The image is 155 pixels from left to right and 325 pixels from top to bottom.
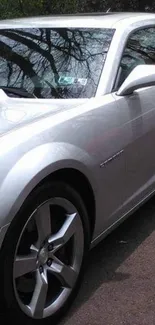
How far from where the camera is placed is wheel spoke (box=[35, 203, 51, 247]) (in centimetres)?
259

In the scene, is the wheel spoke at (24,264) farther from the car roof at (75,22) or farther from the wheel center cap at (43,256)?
the car roof at (75,22)

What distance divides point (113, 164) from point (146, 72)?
671mm

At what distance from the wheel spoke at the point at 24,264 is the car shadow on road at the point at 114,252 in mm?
463

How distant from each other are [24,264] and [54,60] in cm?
156

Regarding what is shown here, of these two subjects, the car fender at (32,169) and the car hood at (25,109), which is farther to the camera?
the car hood at (25,109)

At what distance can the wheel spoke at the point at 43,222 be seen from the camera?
102 inches

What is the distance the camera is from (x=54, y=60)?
3516 millimetres

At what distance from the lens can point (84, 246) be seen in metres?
2.97

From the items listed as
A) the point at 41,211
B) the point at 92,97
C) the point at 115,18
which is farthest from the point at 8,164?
the point at 115,18

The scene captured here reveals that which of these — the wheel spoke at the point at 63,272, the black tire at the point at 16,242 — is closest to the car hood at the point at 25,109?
the black tire at the point at 16,242

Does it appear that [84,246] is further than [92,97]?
No

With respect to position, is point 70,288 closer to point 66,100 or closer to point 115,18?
point 66,100

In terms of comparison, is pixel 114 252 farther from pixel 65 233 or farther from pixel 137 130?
pixel 65 233

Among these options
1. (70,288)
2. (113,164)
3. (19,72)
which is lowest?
(70,288)
